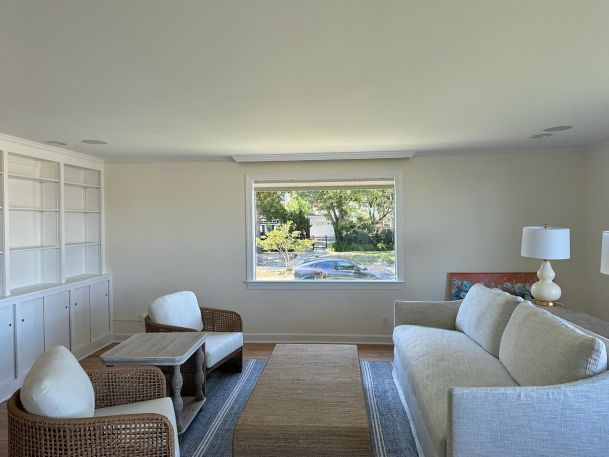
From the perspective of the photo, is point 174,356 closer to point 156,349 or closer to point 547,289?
point 156,349

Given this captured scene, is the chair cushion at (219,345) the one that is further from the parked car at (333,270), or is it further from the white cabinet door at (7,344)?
the white cabinet door at (7,344)

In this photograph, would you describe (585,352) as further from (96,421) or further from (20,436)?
(20,436)

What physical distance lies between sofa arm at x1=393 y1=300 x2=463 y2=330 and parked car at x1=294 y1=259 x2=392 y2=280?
40.2 inches

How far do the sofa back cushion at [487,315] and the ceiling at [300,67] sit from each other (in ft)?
4.75

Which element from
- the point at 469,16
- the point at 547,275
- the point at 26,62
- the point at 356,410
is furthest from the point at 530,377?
the point at 26,62

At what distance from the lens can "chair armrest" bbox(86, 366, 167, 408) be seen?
2211mm

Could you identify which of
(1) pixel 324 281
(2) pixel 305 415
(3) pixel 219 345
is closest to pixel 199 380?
(3) pixel 219 345

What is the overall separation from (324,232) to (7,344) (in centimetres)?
340

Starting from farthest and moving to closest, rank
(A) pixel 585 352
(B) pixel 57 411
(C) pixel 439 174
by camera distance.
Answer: (C) pixel 439 174
(A) pixel 585 352
(B) pixel 57 411

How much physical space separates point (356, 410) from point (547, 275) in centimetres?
234

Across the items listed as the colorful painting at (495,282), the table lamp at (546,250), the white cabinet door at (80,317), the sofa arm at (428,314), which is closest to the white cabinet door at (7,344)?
the white cabinet door at (80,317)

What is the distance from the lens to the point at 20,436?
1.70m

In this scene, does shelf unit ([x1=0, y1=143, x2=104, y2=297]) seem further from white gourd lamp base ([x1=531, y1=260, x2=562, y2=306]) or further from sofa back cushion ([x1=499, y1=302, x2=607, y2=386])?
white gourd lamp base ([x1=531, y1=260, x2=562, y2=306])

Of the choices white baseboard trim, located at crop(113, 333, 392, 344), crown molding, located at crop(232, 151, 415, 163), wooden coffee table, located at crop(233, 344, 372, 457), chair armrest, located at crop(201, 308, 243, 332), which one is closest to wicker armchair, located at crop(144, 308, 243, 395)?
chair armrest, located at crop(201, 308, 243, 332)
